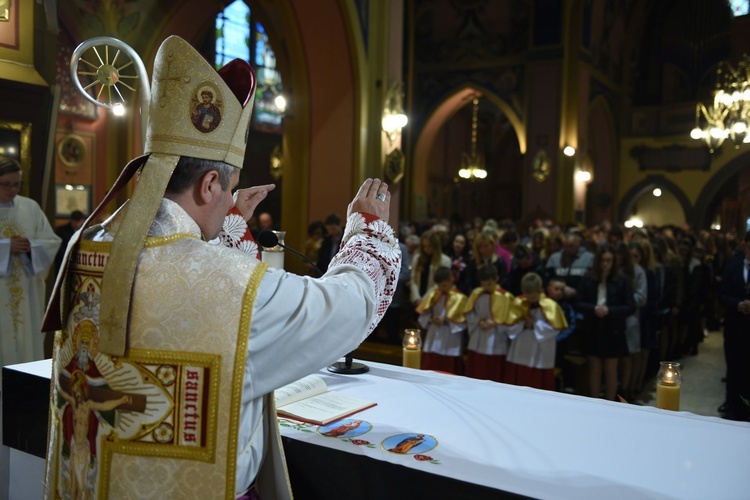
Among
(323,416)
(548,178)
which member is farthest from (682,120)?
(323,416)

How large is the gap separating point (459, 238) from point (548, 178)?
8110 millimetres

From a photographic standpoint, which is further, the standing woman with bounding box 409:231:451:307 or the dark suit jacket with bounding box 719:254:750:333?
the standing woman with bounding box 409:231:451:307

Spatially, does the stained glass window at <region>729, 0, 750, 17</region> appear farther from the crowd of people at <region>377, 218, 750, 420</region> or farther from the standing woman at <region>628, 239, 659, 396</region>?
the standing woman at <region>628, 239, 659, 396</region>

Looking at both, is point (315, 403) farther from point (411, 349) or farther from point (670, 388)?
point (670, 388)

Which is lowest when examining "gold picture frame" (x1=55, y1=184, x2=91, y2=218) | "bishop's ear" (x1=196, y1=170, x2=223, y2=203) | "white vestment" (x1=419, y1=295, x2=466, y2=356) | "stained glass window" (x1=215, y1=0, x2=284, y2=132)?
"white vestment" (x1=419, y1=295, x2=466, y2=356)

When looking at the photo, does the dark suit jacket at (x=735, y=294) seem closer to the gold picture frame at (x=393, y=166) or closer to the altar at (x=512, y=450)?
the altar at (x=512, y=450)

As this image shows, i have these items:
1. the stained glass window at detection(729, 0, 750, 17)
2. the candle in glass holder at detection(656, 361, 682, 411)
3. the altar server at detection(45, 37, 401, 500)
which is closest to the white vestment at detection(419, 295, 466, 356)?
the candle in glass holder at detection(656, 361, 682, 411)

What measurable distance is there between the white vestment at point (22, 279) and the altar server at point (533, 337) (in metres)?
3.60

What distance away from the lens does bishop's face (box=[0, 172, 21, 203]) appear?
4.35 m

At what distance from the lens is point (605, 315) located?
575 cm

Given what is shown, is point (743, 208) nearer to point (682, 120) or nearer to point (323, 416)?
point (682, 120)

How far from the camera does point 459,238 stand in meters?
8.62

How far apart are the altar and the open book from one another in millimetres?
37

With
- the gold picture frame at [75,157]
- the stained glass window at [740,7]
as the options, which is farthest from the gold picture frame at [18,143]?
the stained glass window at [740,7]
